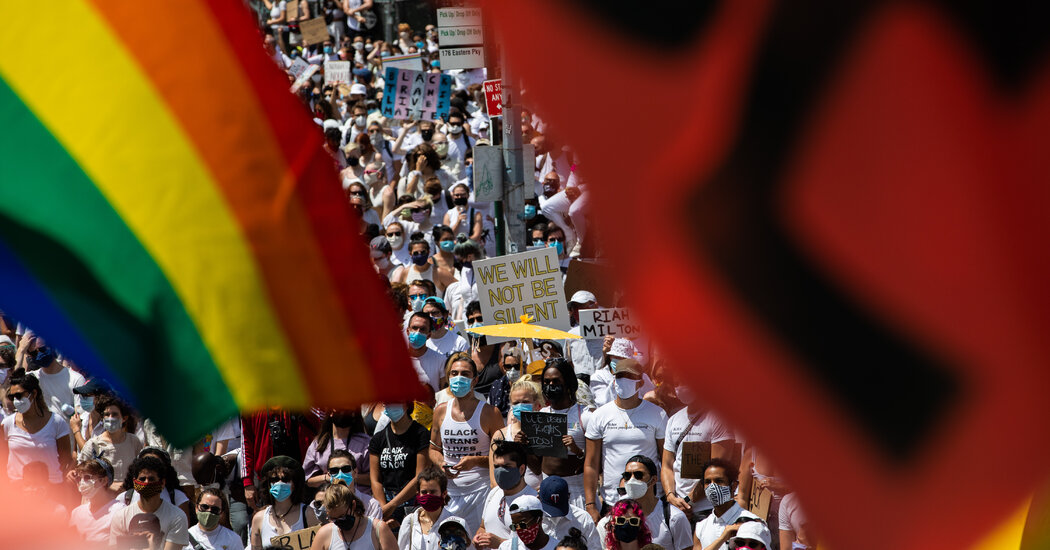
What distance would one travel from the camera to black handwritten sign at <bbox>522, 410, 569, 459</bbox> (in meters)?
8.73

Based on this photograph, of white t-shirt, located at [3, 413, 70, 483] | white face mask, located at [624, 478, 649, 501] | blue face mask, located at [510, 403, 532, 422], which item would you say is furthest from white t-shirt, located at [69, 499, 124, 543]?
white face mask, located at [624, 478, 649, 501]

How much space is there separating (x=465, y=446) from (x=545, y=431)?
696 mm

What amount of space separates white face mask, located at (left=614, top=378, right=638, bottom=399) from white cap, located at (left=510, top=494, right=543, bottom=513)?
1.15 metres

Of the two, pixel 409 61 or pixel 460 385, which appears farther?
pixel 409 61

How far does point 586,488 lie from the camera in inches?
353

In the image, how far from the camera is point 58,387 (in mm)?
11695

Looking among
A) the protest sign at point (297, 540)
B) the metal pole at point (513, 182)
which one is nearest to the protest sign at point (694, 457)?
the protest sign at point (297, 540)

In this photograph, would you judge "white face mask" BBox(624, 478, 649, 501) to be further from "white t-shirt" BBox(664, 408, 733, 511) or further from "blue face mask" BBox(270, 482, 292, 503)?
"blue face mask" BBox(270, 482, 292, 503)

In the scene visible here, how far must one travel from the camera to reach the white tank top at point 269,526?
8.77 metres

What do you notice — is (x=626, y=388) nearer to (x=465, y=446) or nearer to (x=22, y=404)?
(x=465, y=446)

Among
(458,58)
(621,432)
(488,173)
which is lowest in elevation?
(621,432)

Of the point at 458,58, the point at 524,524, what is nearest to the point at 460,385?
the point at 524,524

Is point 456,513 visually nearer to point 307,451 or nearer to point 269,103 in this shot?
point 307,451

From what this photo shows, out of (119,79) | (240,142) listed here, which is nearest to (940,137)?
(240,142)
